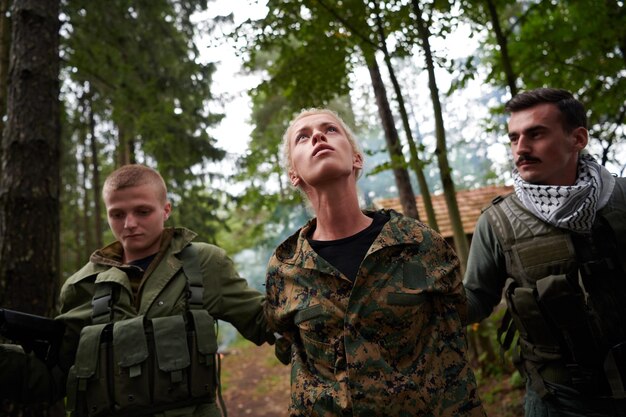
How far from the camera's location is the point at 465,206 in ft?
42.6

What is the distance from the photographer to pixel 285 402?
29.6ft

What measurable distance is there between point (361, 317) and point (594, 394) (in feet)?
4.20

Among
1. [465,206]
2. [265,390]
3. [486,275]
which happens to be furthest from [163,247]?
[465,206]

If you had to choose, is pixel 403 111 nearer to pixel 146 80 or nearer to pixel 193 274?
pixel 193 274

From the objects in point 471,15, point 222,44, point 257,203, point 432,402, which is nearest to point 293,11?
point 222,44

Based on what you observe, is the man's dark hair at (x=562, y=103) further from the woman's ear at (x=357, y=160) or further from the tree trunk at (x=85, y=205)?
the tree trunk at (x=85, y=205)

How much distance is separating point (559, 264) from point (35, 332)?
2.82 metres

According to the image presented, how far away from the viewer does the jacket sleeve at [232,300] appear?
2.26 meters

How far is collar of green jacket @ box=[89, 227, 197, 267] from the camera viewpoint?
2.35 metres

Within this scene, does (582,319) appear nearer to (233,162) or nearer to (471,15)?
(471,15)

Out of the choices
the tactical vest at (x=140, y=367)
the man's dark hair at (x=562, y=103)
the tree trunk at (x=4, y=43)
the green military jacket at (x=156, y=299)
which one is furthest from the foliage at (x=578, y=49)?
A: the tree trunk at (x=4, y=43)

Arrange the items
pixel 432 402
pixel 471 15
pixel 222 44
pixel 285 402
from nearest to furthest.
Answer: pixel 432 402 → pixel 471 15 → pixel 222 44 → pixel 285 402

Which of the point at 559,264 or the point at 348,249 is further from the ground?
the point at 348,249

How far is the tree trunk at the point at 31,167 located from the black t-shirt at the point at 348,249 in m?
2.71
